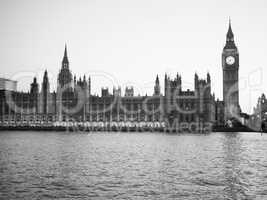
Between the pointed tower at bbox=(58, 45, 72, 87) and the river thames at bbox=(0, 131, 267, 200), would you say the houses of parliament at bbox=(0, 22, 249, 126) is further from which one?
the river thames at bbox=(0, 131, 267, 200)

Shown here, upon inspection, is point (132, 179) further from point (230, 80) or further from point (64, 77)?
point (230, 80)

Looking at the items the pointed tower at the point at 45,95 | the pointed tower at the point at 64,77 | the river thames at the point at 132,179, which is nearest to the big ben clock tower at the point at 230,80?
the pointed tower at the point at 64,77

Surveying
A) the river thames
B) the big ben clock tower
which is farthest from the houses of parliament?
the river thames

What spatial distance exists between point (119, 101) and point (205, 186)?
10394cm

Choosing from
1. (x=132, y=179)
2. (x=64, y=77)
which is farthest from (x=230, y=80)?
(x=132, y=179)

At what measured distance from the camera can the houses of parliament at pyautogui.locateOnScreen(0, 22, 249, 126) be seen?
110562 millimetres

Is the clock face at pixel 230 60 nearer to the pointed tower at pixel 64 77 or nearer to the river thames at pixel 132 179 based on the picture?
the pointed tower at pixel 64 77

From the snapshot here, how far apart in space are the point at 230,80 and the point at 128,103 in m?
43.5

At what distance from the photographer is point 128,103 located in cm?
12238

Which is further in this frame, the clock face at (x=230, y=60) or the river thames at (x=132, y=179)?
the clock face at (x=230, y=60)

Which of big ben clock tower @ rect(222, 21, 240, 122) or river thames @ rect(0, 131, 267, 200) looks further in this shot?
big ben clock tower @ rect(222, 21, 240, 122)

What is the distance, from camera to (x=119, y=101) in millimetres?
123062

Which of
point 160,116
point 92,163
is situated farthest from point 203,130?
point 92,163

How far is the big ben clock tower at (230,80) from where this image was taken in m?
130
